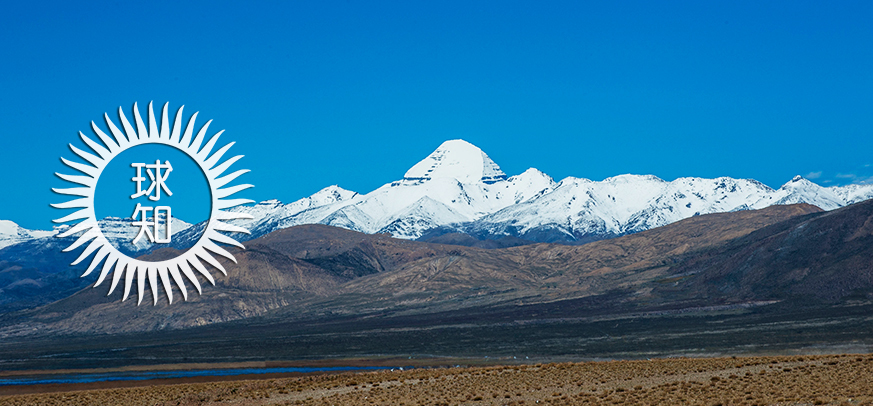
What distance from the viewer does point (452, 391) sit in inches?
2026

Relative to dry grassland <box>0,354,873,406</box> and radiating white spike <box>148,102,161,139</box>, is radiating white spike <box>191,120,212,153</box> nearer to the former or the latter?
radiating white spike <box>148,102,161,139</box>

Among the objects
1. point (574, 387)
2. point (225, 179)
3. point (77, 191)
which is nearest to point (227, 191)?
point (225, 179)

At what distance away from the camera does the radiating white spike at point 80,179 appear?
35.5 m

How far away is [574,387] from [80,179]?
Result: 30.1 metres

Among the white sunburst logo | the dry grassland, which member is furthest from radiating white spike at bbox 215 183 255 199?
the dry grassland

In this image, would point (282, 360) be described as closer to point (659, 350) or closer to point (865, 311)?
point (659, 350)

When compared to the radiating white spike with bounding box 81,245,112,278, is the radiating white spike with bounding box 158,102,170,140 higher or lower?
higher

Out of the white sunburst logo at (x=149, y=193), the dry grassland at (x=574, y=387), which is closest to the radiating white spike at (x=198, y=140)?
the white sunburst logo at (x=149, y=193)

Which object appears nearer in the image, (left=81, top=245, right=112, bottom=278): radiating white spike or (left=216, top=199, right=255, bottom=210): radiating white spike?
(left=81, top=245, right=112, bottom=278): radiating white spike

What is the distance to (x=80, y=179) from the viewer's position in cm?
3597

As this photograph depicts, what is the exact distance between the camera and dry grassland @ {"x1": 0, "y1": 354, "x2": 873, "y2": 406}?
41.2m

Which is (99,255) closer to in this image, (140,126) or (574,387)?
(140,126)

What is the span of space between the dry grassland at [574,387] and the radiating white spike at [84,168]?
20747 millimetres

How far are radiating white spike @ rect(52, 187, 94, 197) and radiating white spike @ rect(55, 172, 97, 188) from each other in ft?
0.73
